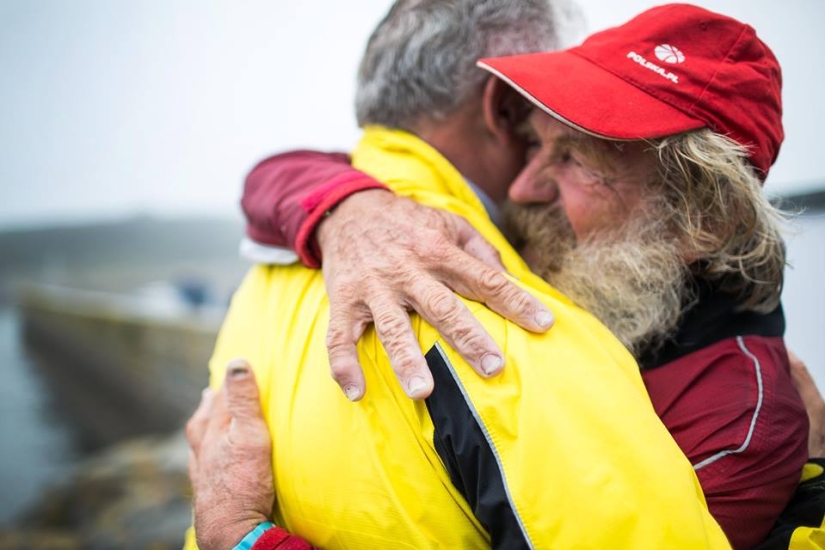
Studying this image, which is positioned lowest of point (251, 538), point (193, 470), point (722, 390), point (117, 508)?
point (117, 508)

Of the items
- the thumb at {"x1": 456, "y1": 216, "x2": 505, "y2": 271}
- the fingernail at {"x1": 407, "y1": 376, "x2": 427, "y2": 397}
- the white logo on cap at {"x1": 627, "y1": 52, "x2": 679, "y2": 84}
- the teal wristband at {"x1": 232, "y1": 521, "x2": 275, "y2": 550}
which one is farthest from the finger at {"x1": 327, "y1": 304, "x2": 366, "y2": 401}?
the white logo on cap at {"x1": 627, "y1": 52, "x2": 679, "y2": 84}

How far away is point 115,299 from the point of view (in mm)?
17312

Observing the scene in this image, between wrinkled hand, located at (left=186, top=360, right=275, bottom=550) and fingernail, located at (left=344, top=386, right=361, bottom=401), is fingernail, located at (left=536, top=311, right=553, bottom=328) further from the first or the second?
wrinkled hand, located at (left=186, top=360, right=275, bottom=550)

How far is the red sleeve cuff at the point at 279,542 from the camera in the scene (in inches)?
51.9

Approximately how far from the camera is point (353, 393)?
1.19m

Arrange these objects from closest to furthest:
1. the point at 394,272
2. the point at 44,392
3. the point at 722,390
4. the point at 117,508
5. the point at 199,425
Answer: the point at 394,272 → the point at 722,390 → the point at 199,425 → the point at 117,508 → the point at 44,392

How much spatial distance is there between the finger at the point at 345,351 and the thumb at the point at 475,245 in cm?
35

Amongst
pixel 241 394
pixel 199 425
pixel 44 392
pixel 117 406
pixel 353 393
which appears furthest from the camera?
pixel 44 392

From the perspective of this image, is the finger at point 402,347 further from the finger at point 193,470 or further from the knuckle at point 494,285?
the finger at point 193,470

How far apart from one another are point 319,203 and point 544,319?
2.26ft

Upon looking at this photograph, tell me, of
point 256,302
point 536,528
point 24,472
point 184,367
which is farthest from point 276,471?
point 24,472

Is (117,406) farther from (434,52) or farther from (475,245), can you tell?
(475,245)

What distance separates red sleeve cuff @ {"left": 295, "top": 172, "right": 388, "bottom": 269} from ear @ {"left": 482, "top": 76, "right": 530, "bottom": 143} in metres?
0.52

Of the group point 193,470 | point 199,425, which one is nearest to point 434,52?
point 199,425
